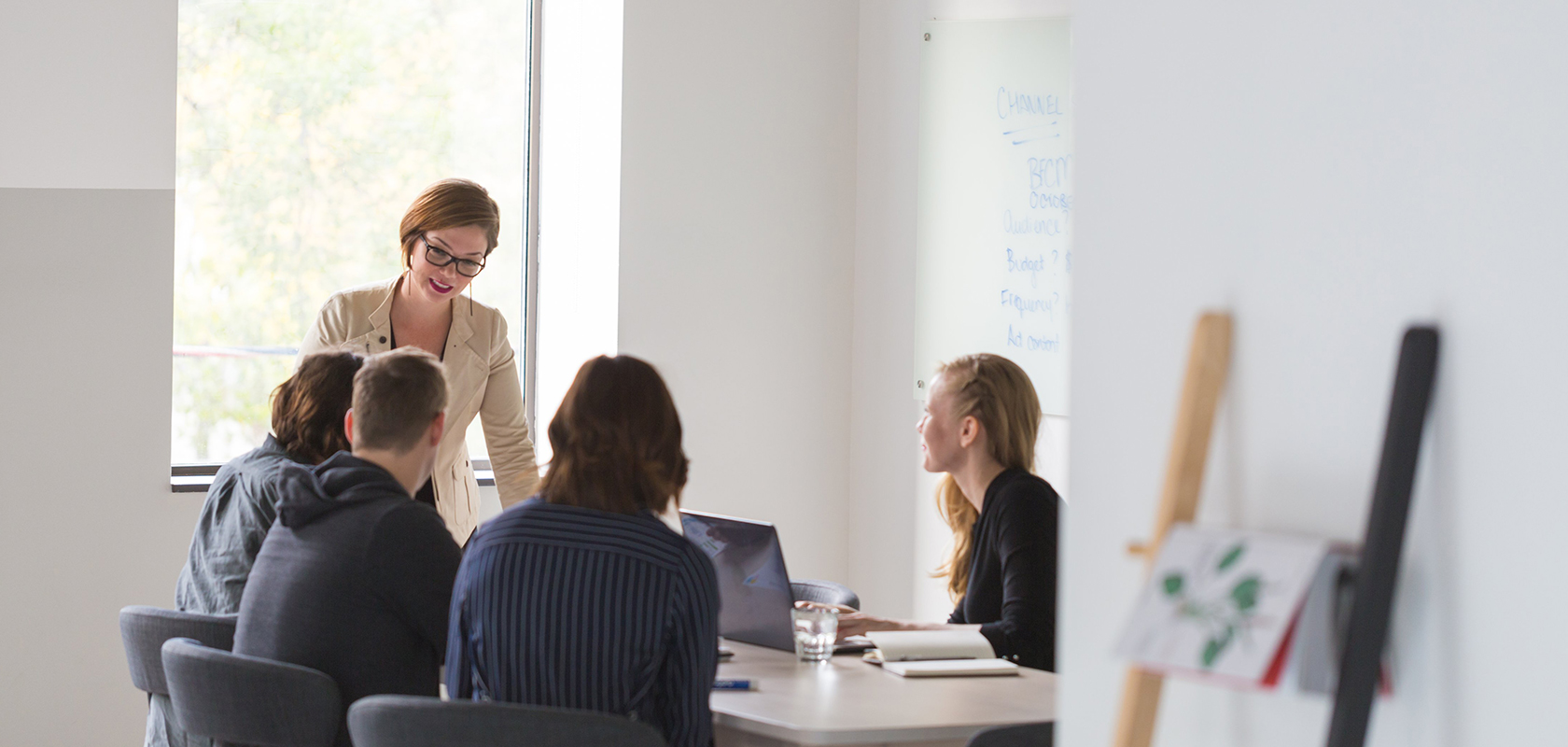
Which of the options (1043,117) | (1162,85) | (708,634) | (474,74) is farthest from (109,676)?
(1162,85)

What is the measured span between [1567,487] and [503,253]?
388 centimetres

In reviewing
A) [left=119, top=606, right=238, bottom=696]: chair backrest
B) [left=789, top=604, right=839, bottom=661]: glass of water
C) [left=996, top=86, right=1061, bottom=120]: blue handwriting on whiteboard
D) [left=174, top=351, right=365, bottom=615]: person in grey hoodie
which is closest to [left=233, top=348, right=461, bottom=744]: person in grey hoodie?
[left=119, top=606, right=238, bottom=696]: chair backrest

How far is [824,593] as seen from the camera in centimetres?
314

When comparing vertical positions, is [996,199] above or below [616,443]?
above

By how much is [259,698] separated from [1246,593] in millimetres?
1571

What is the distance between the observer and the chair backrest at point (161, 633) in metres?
2.40

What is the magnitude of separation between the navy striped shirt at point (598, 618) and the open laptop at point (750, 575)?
471 millimetres

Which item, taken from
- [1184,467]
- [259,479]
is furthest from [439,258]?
[1184,467]

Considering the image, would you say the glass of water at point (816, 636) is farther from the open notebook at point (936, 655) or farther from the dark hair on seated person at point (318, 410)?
the dark hair on seated person at point (318, 410)

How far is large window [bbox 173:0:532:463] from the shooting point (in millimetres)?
4172

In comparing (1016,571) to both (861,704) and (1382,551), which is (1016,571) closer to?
(861,704)

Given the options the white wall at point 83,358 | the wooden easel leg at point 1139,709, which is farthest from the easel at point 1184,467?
the white wall at point 83,358

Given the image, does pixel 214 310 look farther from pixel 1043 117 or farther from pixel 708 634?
pixel 708 634

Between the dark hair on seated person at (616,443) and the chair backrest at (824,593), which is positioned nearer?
the dark hair on seated person at (616,443)
